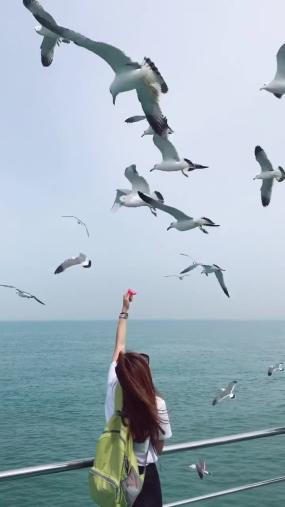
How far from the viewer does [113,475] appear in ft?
7.37

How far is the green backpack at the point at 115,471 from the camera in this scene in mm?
2242

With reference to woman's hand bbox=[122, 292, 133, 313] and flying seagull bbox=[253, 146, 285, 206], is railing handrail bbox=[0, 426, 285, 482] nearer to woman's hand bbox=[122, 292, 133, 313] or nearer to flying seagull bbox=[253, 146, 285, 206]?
woman's hand bbox=[122, 292, 133, 313]

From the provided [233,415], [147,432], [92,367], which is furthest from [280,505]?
[92,367]

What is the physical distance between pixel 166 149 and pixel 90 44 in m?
2.44

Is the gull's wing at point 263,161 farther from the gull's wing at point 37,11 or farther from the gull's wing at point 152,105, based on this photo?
the gull's wing at point 37,11

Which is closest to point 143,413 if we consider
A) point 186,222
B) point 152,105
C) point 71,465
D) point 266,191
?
point 71,465

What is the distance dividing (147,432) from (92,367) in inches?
2257

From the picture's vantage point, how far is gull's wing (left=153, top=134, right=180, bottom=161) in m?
7.27

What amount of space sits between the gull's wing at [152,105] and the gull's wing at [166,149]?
171 centimetres

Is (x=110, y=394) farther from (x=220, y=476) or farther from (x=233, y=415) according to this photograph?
(x=233, y=415)

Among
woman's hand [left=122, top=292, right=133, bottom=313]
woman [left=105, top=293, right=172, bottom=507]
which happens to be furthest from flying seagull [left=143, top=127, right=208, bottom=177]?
woman [left=105, top=293, right=172, bottom=507]

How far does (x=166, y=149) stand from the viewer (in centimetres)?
743

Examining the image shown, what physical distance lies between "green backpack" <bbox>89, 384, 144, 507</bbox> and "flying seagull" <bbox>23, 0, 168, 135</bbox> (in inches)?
142

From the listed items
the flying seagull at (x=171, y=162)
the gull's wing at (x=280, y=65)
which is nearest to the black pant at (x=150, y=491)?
the flying seagull at (x=171, y=162)
